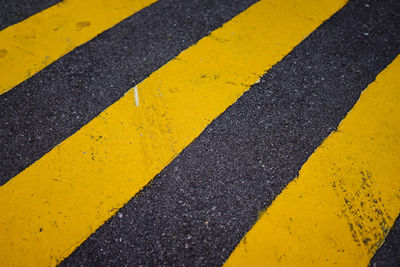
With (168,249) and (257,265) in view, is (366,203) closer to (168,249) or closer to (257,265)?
(257,265)

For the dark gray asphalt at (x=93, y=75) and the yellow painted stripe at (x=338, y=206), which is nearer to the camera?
the yellow painted stripe at (x=338, y=206)

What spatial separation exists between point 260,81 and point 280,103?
0.81 feet

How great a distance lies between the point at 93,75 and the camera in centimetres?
224

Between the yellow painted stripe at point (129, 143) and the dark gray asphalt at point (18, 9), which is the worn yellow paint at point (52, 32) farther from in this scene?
the yellow painted stripe at point (129, 143)

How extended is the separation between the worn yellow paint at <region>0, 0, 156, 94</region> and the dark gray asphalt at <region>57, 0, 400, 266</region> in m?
1.35

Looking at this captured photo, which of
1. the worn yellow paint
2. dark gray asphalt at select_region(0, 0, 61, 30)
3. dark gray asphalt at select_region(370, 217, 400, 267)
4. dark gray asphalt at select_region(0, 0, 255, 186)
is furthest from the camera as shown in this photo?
dark gray asphalt at select_region(0, 0, 61, 30)

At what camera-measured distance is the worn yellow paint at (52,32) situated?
2.28 meters

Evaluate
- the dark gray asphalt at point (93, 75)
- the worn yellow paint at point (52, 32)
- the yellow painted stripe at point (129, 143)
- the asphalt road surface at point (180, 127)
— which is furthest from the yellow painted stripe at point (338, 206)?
the worn yellow paint at point (52, 32)

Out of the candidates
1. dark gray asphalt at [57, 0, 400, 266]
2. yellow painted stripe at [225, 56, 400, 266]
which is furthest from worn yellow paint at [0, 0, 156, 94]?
yellow painted stripe at [225, 56, 400, 266]

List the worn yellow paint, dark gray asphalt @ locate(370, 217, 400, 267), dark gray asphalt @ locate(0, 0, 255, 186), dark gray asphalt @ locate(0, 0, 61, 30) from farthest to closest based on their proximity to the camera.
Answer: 1. dark gray asphalt @ locate(0, 0, 61, 30)
2. the worn yellow paint
3. dark gray asphalt @ locate(0, 0, 255, 186)
4. dark gray asphalt @ locate(370, 217, 400, 267)

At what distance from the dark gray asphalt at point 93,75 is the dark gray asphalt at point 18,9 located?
2.33 ft

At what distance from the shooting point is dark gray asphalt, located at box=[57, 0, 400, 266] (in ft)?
5.14

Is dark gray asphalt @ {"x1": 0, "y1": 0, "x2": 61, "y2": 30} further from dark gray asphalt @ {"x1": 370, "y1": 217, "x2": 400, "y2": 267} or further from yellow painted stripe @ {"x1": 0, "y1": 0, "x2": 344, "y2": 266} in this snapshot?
dark gray asphalt @ {"x1": 370, "y1": 217, "x2": 400, "y2": 267}

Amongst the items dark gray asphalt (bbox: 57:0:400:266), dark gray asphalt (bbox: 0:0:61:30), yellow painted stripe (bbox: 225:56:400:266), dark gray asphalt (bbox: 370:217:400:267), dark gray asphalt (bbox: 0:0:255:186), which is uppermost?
dark gray asphalt (bbox: 0:0:61:30)
